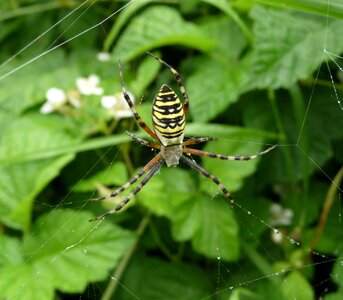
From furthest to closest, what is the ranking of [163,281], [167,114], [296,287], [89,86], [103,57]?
[103,57] → [89,86] → [163,281] → [296,287] → [167,114]

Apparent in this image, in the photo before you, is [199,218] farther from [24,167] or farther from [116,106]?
[24,167]

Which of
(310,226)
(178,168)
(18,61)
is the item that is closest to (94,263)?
(178,168)

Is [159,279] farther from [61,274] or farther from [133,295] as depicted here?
[61,274]

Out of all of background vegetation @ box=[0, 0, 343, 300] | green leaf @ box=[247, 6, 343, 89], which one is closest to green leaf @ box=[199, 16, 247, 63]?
background vegetation @ box=[0, 0, 343, 300]

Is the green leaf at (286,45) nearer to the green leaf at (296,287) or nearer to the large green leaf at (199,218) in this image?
the large green leaf at (199,218)

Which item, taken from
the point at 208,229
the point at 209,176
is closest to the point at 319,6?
the point at 209,176
